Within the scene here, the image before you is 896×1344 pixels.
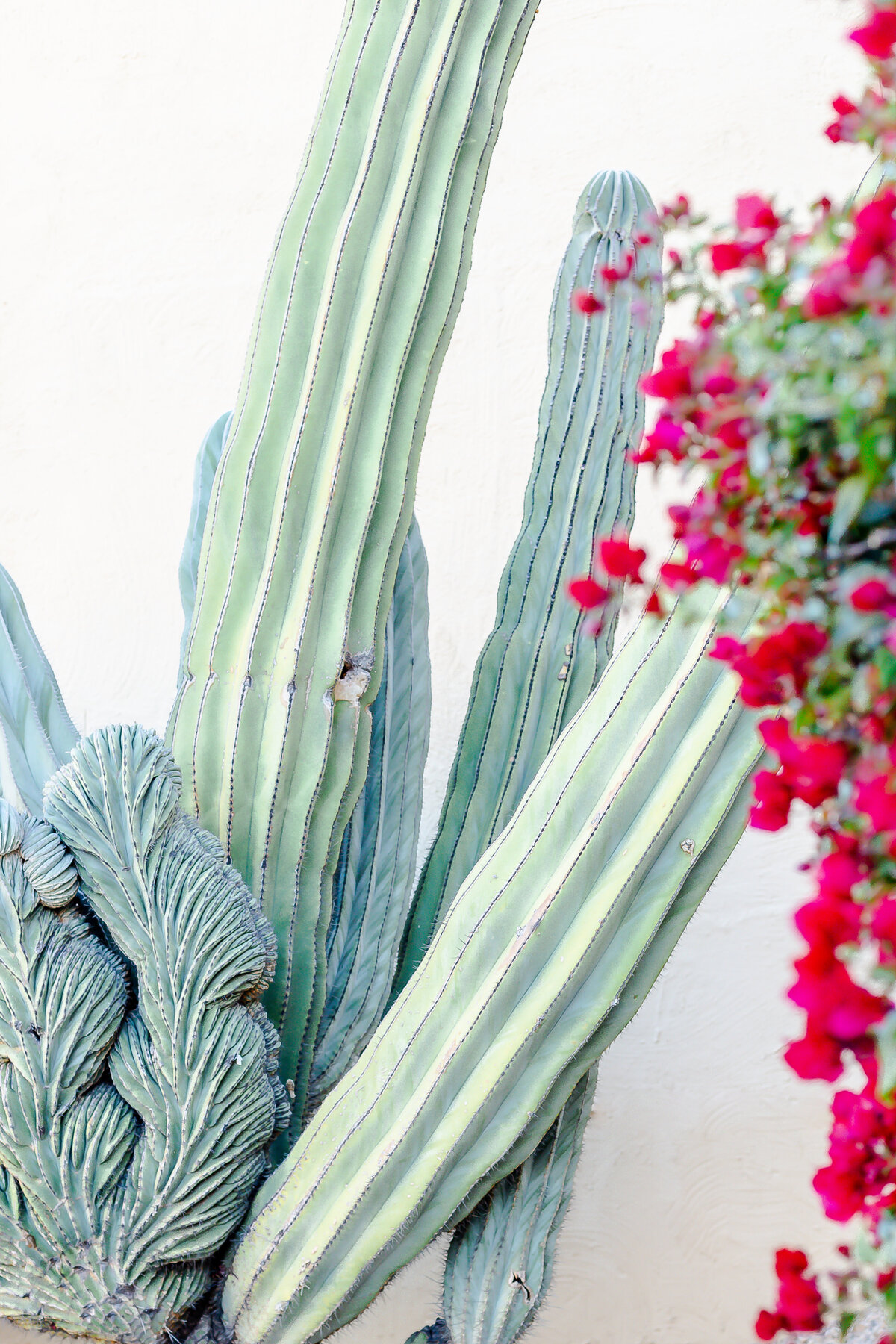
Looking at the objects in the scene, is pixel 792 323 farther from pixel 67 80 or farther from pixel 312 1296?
pixel 67 80

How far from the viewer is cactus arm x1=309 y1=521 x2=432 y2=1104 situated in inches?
39.6

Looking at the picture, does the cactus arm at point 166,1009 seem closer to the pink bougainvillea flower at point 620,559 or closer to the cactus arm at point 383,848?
the cactus arm at point 383,848

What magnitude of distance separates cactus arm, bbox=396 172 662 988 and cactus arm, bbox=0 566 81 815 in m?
0.35

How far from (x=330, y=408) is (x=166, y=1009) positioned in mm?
428

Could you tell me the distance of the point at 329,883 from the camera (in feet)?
3.21

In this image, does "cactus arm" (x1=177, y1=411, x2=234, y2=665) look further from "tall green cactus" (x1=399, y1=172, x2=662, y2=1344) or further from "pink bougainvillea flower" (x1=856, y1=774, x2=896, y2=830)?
"pink bougainvillea flower" (x1=856, y1=774, x2=896, y2=830)

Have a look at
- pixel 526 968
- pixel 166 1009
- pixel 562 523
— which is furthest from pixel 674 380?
pixel 562 523

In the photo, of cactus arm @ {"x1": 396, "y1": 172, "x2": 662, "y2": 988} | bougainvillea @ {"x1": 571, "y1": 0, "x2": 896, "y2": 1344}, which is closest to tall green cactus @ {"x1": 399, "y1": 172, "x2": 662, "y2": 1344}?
cactus arm @ {"x1": 396, "y1": 172, "x2": 662, "y2": 988}

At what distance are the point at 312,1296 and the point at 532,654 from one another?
1.72 feet

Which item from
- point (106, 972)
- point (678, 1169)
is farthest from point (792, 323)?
point (678, 1169)

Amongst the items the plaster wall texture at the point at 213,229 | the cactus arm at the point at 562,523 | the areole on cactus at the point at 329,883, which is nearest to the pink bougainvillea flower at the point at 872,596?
the areole on cactus at the point at 329,883

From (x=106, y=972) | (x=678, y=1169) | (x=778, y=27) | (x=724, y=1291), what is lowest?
(x=724, y=1291)

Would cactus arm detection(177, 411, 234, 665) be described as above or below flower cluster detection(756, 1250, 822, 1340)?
above

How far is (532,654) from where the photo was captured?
1073mm
